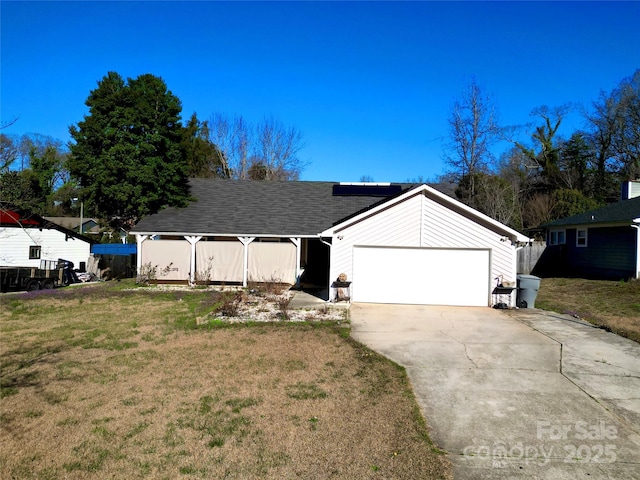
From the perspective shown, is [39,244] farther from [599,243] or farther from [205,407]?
[599,243]

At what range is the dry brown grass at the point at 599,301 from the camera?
1032 cm

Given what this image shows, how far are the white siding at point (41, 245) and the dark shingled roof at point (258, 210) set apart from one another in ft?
23.0

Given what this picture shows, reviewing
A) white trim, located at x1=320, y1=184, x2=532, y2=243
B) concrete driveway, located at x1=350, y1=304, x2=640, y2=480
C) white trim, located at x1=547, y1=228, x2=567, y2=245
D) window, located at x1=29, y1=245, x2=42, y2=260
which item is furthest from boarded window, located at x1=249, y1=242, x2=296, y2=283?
white trim, located at x1=547, y1=228, x2=567, y2=245

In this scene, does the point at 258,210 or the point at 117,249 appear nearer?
the point at 258,210

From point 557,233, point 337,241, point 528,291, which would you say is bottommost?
point 528,291

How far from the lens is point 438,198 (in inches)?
496

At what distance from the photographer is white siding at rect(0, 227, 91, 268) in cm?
2025

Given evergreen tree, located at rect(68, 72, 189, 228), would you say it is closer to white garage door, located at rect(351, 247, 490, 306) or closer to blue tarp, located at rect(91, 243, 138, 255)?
blue tarp, located at rect(91, 243, 138, 255)

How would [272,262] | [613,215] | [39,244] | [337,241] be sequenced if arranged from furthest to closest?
[39,244]
[613,215]
[272,262]
[337,241]

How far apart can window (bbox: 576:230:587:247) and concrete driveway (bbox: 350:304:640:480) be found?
12.7 metres

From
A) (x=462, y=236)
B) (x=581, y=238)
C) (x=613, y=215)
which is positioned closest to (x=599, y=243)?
(x=613, y=215)

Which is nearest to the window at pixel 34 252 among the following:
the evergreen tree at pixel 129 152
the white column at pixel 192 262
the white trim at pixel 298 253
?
the evergreen tree at pixel 129 152

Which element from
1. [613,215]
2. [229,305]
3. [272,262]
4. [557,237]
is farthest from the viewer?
[557,237]

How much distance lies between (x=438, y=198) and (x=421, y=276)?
2473mm
